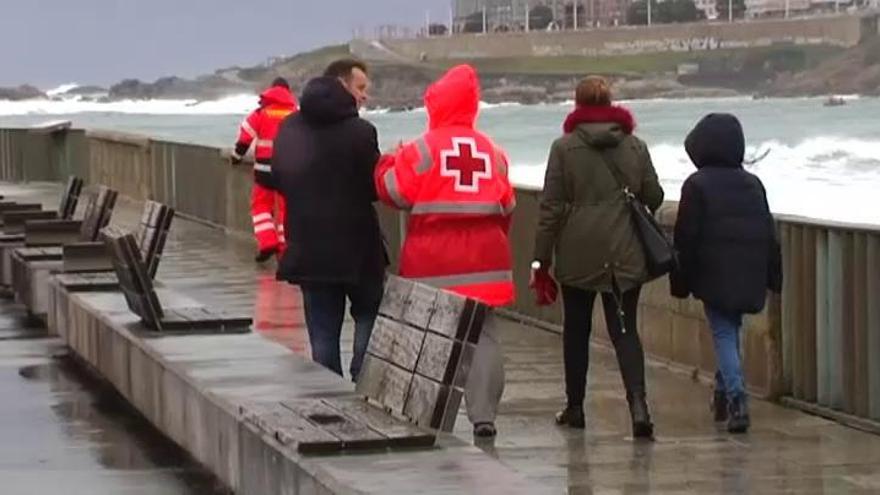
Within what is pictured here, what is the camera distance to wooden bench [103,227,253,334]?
12258 millimetres

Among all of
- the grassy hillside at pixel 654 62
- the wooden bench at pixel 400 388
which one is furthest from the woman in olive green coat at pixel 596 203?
the grassy hillside at pixel 654 62

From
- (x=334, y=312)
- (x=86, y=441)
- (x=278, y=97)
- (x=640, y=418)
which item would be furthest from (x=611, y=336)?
(x=278, y=97)

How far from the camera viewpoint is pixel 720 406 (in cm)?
1116

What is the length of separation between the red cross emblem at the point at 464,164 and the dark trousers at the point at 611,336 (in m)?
0.77

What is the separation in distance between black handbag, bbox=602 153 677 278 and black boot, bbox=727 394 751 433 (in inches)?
29.5

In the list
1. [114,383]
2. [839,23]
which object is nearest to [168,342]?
[114,383]

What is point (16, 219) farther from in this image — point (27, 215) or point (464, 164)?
point (464, 164)

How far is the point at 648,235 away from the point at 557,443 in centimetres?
102

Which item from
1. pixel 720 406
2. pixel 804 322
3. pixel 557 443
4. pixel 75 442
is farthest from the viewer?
pixel 804 322

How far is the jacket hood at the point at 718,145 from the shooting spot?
10938 millimetres

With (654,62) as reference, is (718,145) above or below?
above

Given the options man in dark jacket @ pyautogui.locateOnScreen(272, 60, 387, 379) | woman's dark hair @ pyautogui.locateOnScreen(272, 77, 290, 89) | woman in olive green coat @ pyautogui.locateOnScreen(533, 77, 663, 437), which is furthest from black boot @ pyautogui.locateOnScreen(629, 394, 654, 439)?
woman's dark hair @ pyautogui.locateOnScreen(272, 77, 290, 89)

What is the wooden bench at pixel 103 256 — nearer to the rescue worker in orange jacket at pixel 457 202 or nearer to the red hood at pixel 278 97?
the red hood at pixel 278 97

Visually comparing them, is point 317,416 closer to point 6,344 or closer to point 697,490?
point 697,490
